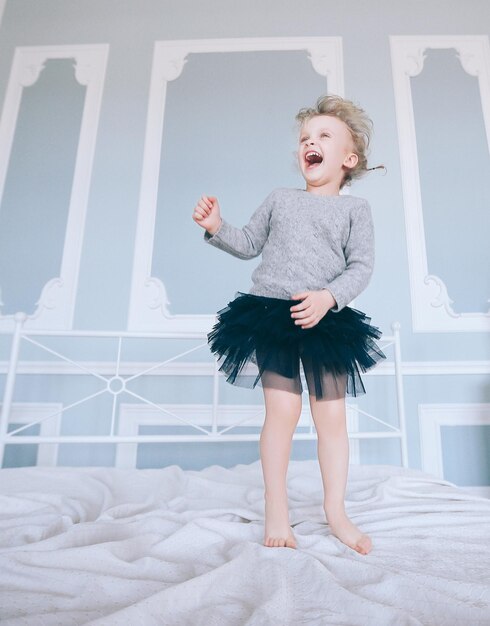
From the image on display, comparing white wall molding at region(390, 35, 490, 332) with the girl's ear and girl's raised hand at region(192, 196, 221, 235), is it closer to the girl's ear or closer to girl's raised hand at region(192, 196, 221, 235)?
the girl's ear

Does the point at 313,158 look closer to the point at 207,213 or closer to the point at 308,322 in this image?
the point at 207,213

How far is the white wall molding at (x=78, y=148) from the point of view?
2.02 metres

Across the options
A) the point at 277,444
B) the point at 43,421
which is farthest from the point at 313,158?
the point at 43,421

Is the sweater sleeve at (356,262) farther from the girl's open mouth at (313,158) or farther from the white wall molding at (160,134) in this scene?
the white wall molding at (160,134)

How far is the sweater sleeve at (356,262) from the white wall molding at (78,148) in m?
1.48

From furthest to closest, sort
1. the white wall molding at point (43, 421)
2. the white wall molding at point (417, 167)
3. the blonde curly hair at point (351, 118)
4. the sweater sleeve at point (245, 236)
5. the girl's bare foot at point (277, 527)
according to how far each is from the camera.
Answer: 1. the white wall molding at point (417, 167)
2. the white wall molding at point (43, 421)
3. the blonde curly hair at point (351, 118)
4. the sweater sleeve at point (245, 236)
5. the girl's bare foot at point (277, 527)

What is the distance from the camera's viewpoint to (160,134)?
7.41 ft

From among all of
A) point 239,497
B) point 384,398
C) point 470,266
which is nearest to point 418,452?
point 384,398

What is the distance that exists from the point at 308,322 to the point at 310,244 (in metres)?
0.23

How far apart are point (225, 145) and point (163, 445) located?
1.51 metres

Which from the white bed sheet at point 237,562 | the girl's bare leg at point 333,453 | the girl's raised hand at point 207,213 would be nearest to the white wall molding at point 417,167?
the white bed sheet at point 237,562

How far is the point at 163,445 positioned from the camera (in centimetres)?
187

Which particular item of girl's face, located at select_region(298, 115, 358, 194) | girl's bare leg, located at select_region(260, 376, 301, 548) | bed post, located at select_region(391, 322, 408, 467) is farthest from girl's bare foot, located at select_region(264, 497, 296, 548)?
bed post, located at select_region(391, 322, 408, 467)

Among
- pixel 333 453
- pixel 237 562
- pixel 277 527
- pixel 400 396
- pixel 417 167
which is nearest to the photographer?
pixel 237 562
